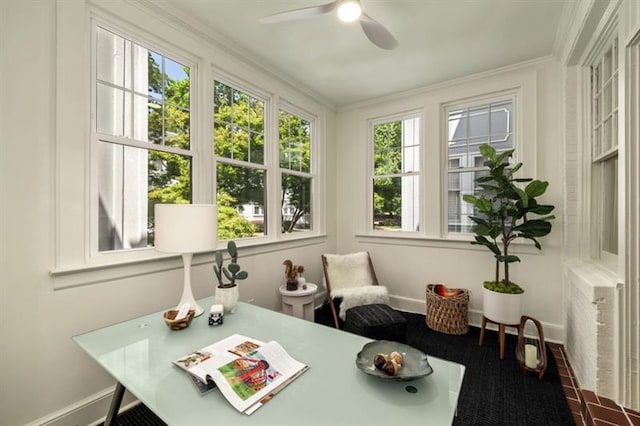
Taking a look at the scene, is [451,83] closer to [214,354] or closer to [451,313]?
[451,313]

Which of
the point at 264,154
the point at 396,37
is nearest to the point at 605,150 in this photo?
the point at 396,37

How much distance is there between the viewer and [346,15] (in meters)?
1.76

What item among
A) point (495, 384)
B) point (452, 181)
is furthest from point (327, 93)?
point (495, 384)

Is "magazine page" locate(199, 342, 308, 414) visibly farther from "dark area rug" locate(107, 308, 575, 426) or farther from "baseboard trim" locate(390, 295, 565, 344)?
"baseboard trim" locate(390, 295, 565, 344)

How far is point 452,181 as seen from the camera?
11.2 feet

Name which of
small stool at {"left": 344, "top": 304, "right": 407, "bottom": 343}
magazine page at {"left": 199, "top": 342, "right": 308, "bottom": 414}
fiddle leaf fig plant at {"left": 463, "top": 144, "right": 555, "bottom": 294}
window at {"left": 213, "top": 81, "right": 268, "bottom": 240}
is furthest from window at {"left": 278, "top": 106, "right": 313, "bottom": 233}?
magazine page at {"left": 199, "top": 342, "right": 308, "bottom": 414}

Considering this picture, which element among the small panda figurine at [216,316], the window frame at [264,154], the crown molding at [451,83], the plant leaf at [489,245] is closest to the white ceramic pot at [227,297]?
the small panda figurine at [216,316]

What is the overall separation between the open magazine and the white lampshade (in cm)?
60

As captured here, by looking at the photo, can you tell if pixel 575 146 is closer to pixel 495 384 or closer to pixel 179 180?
pixel 495 384

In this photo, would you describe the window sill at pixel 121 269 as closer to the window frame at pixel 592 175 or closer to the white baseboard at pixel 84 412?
the white baseboard at pixel 84 412

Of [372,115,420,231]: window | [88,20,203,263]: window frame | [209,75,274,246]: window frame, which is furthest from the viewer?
[372,115,420,231]: window

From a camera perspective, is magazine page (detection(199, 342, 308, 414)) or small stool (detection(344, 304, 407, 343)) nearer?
magazine page (detection(199, 342, 308, 414))

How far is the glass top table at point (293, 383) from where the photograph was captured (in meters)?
0.90

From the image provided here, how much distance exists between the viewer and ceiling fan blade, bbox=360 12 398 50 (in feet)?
6.09
